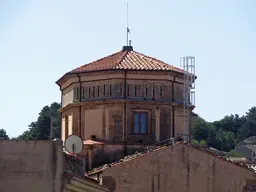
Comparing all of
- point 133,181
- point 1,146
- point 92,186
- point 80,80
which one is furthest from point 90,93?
point 1,146

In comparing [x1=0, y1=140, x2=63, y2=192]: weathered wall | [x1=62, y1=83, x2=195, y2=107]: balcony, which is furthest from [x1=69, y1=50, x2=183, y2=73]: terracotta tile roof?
[x1=0, y1=140, x2=63, y2=192]: weathered wall

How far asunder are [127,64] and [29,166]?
73.7 ft

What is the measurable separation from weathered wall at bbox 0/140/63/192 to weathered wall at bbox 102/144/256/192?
15.0 metres

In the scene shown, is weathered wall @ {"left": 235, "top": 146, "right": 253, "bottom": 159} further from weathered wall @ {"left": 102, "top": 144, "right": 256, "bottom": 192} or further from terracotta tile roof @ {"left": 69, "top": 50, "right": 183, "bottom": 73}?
weathered wall @ {"left": 102, "top": 144, "right": 256, "bottom": 192}

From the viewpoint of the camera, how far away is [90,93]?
53781 mm

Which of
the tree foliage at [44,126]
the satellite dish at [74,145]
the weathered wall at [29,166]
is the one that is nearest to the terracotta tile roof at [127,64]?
the satellite dish at [74,145]

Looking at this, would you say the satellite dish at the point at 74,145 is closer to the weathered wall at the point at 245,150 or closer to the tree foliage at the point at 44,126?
the tree foliage at the point at 44,126

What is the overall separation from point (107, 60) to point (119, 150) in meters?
5.82

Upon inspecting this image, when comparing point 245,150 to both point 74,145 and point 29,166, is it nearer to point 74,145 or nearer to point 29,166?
point 74,145

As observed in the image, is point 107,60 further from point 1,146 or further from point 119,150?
point 1,146

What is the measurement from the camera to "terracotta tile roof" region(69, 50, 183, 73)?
5343 cm

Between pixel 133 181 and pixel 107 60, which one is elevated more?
pixel 107 60

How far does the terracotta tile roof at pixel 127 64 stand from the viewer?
53.4 meters

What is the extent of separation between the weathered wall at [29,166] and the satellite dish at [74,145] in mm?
7330
